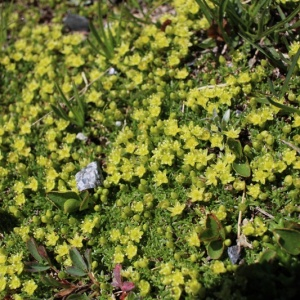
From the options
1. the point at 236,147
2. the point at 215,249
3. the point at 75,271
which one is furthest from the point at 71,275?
the point at 236,147

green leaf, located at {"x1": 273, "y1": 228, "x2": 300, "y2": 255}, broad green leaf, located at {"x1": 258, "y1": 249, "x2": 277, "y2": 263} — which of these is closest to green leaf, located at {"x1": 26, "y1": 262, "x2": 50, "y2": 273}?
broad green leaf, located at {"x1": 258, "y1": 249, "x2": 277, "y2": 263}

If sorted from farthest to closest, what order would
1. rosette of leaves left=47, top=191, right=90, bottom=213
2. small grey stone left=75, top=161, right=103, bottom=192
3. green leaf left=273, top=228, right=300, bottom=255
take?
1. small grey stone left=75, top=161, right=103, bottom=192
2. rosette of leaves left=47, top=191, right=90, bottom=213
3. green leaf left=273, top=228, right=300, bottom=255

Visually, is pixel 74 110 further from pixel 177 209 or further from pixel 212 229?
pixel 212 229

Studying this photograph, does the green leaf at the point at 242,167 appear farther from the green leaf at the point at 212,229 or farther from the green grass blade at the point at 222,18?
the green grass blade at the point at 222,18

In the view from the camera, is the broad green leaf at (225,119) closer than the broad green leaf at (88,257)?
No

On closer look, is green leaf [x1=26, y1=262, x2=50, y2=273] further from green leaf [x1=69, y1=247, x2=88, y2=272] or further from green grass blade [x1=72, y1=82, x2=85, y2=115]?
green grass blade [x1=72, y1=82, x2=85, y2=115]

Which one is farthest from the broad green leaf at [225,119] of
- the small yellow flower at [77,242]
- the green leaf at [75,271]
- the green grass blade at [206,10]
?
the green leaf at [75,271]

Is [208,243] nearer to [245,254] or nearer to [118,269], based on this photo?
[245,254]
